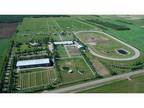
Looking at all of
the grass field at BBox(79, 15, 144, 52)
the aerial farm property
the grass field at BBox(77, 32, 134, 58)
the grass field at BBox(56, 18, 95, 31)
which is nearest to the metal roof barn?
the aerial farm property

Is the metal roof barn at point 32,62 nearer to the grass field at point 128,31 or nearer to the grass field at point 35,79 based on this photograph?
the grass field at point 35,79

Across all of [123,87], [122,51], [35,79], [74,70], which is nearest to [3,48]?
[35,79]

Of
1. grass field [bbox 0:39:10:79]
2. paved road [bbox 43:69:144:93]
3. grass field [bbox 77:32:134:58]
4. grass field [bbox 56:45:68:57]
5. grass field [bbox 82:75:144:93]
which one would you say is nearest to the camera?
paved road [bbox 43:69:144:93]

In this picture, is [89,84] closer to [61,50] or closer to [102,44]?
[61,50]

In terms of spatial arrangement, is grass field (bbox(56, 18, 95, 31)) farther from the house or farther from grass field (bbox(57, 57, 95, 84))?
the house
